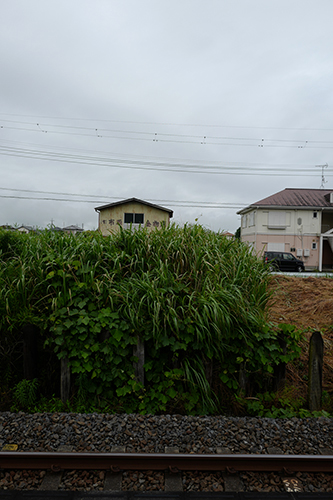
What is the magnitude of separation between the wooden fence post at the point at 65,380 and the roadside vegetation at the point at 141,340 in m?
0.08

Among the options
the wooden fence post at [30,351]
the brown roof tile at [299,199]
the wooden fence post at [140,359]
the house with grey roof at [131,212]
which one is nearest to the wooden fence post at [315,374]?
the wooden fence post at [140,359]

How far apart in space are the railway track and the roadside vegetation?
720mm

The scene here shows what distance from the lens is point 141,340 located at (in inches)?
128

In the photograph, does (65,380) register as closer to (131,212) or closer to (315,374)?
(315,374)

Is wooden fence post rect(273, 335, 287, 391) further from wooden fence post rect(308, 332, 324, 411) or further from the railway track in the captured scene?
the railway track

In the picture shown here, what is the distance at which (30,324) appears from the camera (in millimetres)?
3367

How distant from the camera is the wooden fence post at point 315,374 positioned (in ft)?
10.8

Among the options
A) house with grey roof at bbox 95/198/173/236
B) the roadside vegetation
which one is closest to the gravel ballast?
the roadside vegetation

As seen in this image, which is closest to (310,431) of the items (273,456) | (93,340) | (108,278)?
(273,456)

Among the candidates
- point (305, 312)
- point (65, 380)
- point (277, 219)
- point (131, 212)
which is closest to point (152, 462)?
point (65, 380)

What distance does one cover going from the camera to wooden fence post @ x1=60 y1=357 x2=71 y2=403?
129 inches

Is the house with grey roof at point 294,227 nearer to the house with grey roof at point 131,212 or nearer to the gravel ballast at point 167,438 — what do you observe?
the house with grey roof at point 131,212

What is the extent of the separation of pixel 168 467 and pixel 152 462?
14 cm

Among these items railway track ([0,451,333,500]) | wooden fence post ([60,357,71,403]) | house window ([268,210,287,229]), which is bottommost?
railway track ([0,451,333,500])
